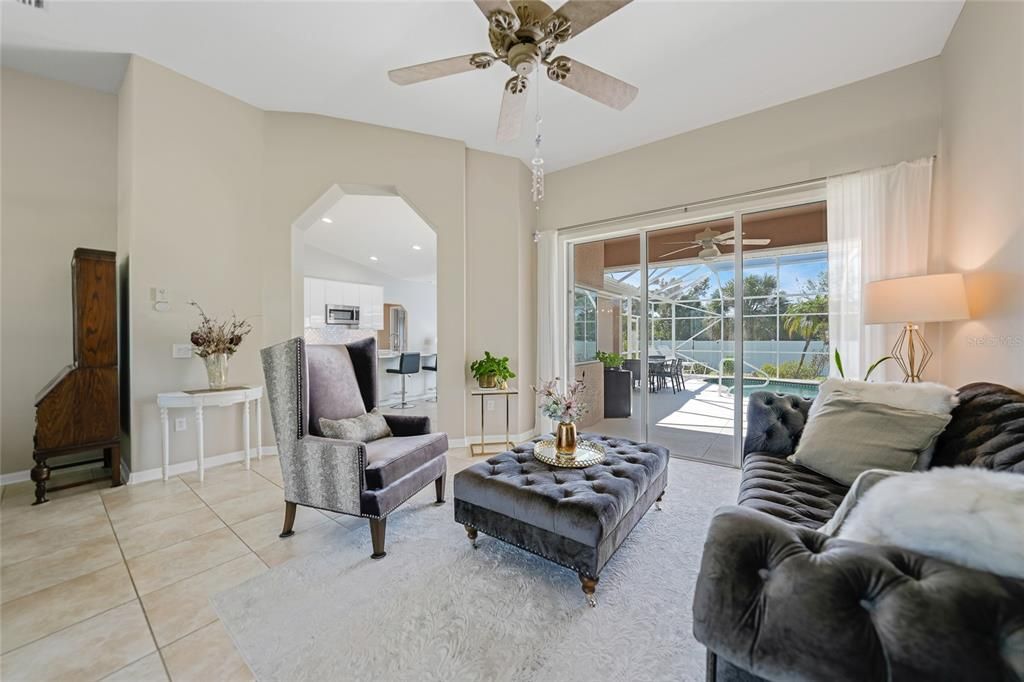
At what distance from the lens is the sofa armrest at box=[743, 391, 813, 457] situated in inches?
86.5

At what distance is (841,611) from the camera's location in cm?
65

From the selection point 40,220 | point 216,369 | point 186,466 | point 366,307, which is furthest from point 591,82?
point 366,307

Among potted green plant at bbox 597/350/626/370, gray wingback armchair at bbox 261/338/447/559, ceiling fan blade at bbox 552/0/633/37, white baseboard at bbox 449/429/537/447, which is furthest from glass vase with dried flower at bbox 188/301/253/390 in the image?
potted green plant at bbox 597/350/626/370

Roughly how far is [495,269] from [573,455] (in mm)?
2643

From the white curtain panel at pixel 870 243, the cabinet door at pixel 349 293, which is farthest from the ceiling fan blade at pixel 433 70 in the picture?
the cabinet door at pixel 349 293

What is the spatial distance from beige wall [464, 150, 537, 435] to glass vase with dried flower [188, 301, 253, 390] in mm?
2165

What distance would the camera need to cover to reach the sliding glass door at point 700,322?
11.0 feet

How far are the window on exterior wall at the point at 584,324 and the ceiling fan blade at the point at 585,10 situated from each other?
3.10 m

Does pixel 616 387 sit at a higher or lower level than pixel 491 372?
lower

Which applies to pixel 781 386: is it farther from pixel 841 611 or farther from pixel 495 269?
pixel 841 611

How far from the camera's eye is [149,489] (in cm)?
289

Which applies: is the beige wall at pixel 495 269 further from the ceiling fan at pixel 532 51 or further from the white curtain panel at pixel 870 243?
the white curtain panel at pixel 870 243

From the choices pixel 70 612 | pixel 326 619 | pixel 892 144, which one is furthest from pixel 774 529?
pixel 892 144

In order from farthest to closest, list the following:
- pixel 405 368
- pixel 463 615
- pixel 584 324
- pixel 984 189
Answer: pixel 405 368 → pixel 584 324 → pixel 984 189 → pixel 463 615
